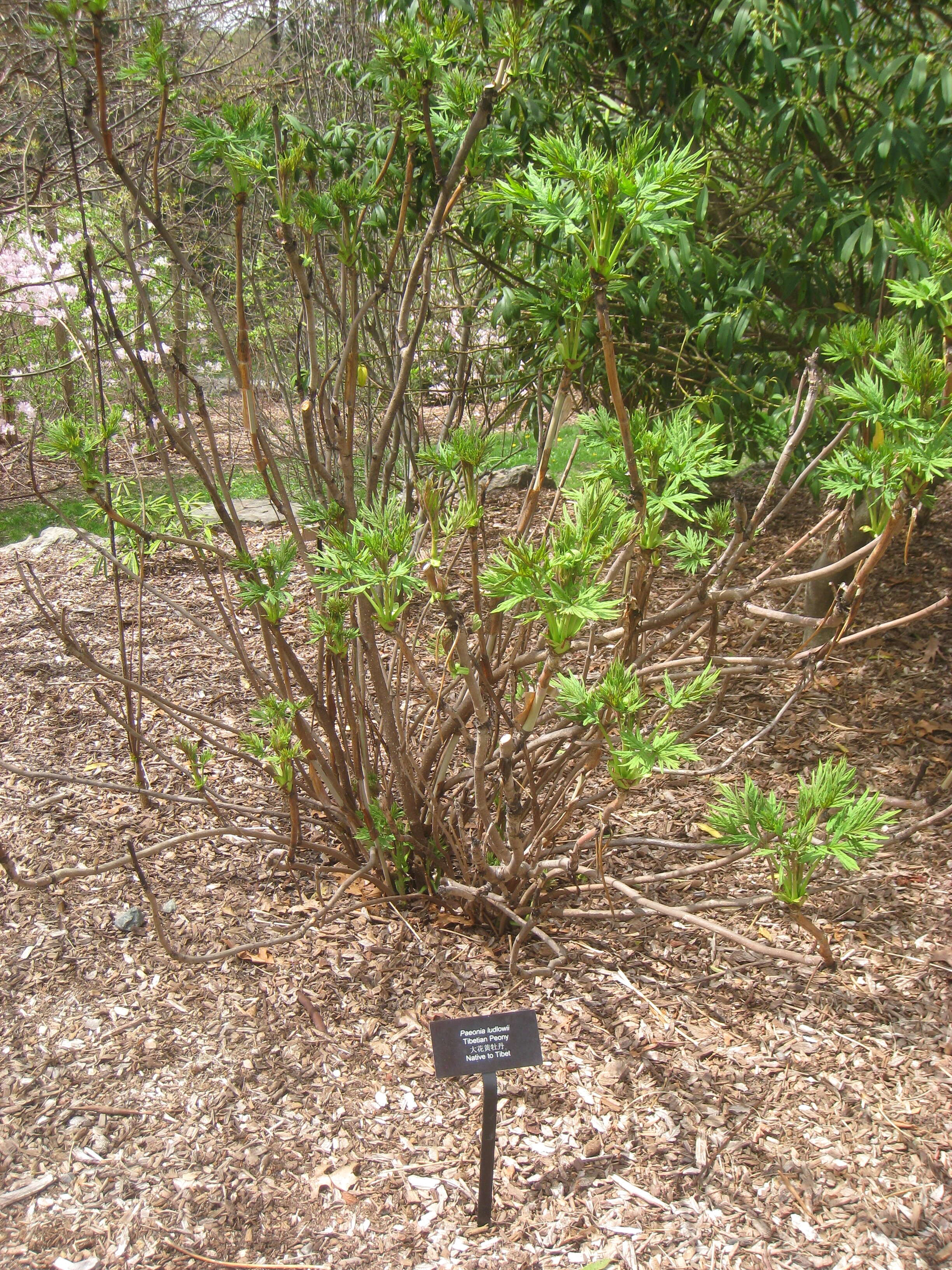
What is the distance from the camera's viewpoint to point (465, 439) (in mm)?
1498

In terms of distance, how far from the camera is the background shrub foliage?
1498 mm

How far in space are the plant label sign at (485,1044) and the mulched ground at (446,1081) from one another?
0.31 meters

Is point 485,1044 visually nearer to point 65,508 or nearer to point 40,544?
point 40,544

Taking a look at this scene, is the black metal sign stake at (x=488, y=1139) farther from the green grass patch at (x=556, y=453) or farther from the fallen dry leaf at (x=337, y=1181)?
the green grass patch at (x=556, y=453)

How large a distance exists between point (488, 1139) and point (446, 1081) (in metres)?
0.38

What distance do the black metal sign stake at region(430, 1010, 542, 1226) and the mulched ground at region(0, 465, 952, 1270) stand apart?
20 centimetres

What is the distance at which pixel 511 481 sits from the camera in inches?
245

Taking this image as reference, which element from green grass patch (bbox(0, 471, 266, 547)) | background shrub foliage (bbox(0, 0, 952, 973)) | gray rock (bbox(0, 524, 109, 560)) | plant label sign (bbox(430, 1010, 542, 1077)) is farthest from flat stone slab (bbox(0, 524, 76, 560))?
plant label sign (bbox(430, 1010, 542, 1077))

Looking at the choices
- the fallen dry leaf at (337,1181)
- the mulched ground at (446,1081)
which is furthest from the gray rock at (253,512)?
the fallen dry leaf at (337,1181)

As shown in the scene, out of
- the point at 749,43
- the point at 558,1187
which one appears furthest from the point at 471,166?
the point at 558,1187

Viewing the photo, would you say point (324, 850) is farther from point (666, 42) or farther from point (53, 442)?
point (666, 42)

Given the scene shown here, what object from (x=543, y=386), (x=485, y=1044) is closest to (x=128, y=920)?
(x=485, y=1044)

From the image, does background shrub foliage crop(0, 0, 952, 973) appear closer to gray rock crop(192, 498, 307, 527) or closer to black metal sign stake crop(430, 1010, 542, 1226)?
black metal sign stake crop(430, 1010, 542, 1226)

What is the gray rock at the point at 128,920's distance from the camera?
235cm
